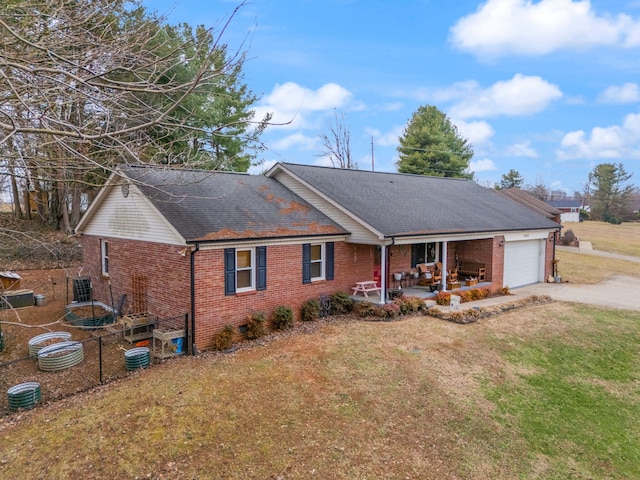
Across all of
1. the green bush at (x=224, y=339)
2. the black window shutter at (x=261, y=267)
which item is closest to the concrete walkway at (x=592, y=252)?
the black window shutter at (x=261, y=267)

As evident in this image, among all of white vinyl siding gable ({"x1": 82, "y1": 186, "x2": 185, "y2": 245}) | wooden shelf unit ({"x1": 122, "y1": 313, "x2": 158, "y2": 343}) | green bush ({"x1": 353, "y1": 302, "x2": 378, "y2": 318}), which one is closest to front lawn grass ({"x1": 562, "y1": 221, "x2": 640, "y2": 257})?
green bush ({"x1": 353, "y1": 302, "x2": 378, "y2": 318})

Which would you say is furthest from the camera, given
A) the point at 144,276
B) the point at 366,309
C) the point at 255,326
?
the point at 366,309

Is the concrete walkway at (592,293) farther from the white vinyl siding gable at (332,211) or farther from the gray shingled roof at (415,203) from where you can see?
the white vinyl siding gable at (332,211)

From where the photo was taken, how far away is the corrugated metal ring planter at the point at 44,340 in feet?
33.2

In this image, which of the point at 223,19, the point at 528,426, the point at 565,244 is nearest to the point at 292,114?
the point at 223,19

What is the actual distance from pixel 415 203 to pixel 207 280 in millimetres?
10586

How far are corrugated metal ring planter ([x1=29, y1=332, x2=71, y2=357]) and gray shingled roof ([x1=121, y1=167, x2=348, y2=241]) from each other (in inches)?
161

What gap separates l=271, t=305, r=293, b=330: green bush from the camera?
11.9 m

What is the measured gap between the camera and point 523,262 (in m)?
20.2

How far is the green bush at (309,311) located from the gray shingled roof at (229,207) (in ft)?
7.39

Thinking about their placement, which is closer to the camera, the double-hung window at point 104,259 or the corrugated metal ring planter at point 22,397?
the corrugated metal ring planter at point 22,397

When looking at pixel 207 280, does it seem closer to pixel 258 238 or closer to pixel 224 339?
pixel 224 339

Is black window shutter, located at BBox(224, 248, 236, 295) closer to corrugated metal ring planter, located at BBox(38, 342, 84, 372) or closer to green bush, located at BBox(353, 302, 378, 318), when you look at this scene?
corrugated metal ring planter, located at BBox(38, 342, 84, 372)

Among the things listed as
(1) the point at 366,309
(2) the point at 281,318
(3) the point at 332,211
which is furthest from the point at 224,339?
(3) the point at 332,211
